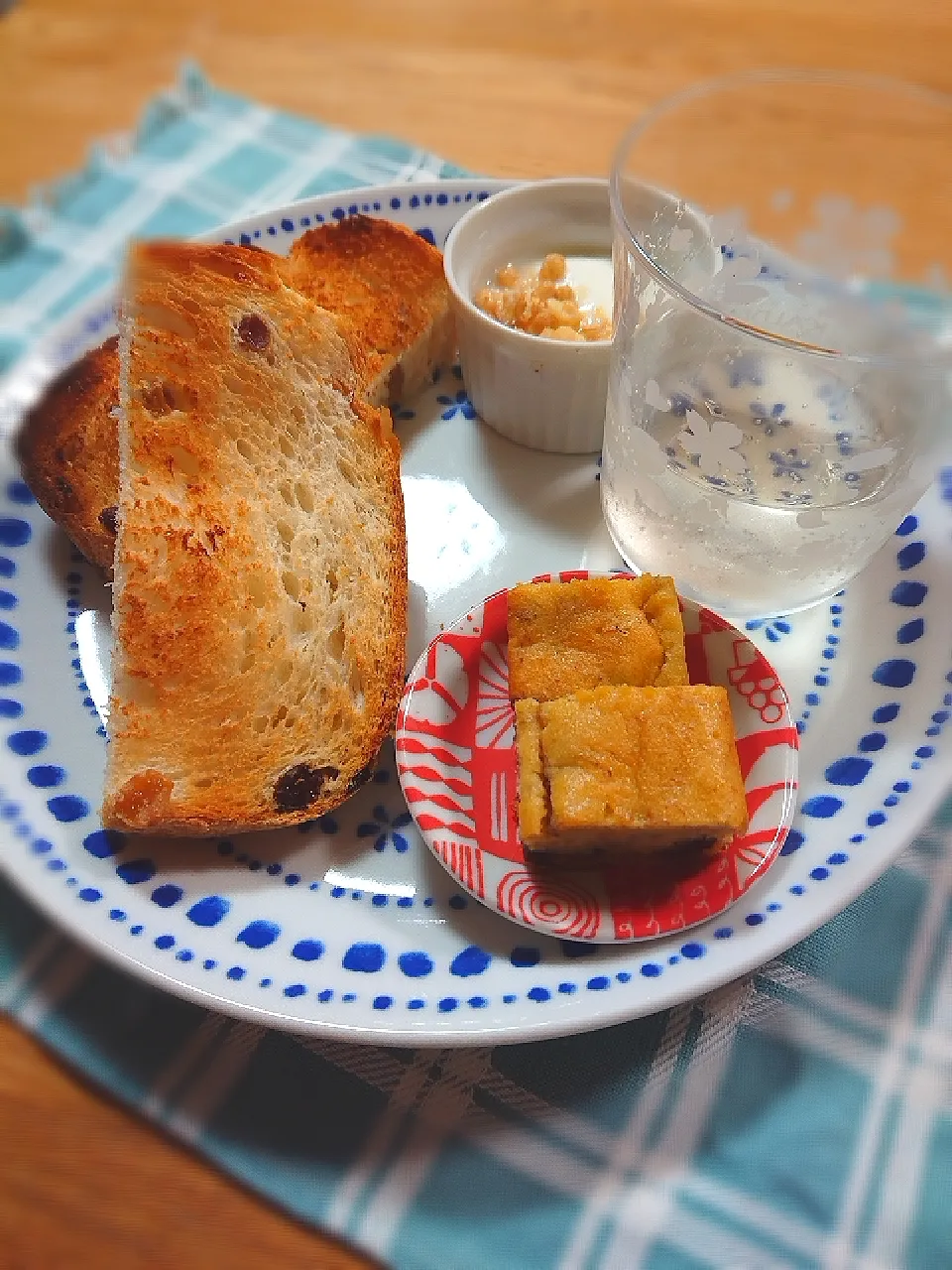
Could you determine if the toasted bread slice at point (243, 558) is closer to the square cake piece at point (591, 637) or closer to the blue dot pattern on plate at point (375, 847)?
the blue dot pattern on plate at point (375, 847)

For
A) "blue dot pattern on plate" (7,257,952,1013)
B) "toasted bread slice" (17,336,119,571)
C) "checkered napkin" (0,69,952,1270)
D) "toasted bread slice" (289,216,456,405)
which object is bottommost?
"checkered napkin" (0,69,952,1270)

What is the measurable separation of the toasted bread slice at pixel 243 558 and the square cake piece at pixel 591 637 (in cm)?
16

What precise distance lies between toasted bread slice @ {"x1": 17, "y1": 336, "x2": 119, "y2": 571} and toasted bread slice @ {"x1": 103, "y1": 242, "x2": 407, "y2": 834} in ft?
0.35

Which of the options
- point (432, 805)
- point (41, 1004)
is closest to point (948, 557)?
point (432, 805)

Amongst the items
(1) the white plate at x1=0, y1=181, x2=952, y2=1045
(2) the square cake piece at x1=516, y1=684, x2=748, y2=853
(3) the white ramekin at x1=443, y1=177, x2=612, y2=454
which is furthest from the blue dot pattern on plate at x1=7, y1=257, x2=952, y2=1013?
(3) the white ramekin at x1=443, y1=177, x2=612, y2=454

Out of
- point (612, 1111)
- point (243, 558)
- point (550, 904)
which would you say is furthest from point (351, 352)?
point (612, 1111)

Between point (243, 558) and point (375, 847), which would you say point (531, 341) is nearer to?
point (243, 558)

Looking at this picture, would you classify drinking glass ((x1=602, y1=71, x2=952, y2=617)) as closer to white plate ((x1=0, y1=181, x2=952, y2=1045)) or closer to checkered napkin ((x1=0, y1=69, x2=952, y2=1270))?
white plate ((x1=0, y1=181, x2=952, y2=1045))

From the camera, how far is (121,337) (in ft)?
3.63

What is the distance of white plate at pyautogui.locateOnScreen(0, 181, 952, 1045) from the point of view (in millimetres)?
854

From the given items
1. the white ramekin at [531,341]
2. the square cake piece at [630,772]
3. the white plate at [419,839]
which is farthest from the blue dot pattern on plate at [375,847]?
the white ramekin at [531,341]

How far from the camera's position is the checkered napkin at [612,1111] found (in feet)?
2.68

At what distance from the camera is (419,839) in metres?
1.00

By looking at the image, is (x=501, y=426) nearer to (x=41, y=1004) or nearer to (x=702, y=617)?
(x=702, y=617)
